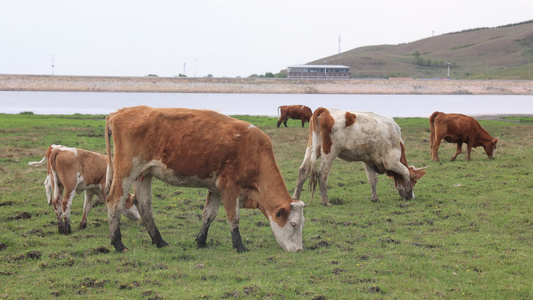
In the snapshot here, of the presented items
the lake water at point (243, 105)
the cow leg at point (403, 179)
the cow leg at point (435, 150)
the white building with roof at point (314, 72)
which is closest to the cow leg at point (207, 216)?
the cow leg at point (403, 179)

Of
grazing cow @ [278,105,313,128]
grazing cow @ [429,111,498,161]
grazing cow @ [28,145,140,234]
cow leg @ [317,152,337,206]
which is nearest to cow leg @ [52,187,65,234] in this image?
grazing cow @ [28,145,140,234]

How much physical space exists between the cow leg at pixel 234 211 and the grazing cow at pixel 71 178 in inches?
107

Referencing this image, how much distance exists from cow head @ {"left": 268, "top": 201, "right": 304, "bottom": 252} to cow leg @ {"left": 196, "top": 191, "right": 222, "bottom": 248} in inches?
37.8

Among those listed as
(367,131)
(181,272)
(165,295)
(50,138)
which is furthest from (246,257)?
(50,138)

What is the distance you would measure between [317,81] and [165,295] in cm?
10968

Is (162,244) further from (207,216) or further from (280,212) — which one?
(280,212)

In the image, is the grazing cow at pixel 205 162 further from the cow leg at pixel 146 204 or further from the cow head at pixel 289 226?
the cow leg at pixel 146 204

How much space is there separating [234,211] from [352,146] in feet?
15.8

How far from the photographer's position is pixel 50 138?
2308 cm

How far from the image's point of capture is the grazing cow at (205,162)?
8438 mm

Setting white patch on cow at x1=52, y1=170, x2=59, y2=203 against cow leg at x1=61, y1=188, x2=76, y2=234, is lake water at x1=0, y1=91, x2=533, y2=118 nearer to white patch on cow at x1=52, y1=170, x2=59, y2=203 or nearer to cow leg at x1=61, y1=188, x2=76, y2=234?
white patch on cow at x1=52, y1=170, x2=59, y2=203

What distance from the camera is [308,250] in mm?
8664

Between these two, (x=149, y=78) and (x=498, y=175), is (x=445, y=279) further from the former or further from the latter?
(x=149, y=78)

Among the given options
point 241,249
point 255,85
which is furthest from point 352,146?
point 255,85
